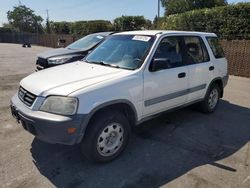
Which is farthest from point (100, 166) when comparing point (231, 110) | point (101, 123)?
point (231, 110)

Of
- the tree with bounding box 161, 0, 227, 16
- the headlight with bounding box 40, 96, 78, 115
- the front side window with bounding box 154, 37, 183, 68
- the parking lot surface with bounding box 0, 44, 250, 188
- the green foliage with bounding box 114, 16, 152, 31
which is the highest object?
the tree with bounding box 161, 0, 227, 16

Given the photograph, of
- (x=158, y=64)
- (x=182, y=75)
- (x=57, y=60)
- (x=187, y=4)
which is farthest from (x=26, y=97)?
(x=187, y=4)

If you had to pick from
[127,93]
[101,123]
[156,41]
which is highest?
[156,41]

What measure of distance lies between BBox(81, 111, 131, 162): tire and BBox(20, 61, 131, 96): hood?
486 mm

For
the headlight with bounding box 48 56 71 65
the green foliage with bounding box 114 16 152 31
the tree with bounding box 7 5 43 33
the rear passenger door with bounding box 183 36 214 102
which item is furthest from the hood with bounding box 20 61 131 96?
the tree with bounding box 7 5 43 33

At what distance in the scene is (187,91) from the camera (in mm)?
4883

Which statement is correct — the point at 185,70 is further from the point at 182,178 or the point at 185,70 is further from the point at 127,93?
the point at 182,178

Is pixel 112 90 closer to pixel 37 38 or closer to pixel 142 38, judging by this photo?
pixel 142 38

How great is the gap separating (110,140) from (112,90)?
28.8 inches

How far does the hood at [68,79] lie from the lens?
3324 mm

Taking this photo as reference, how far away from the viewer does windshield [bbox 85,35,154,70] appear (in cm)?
408

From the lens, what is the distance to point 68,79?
11.8 feet

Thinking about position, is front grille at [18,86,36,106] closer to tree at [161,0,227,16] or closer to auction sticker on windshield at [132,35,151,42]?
auction sticker on windshield at [132,35,151,42]

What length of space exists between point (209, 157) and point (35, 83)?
272 centimetres
